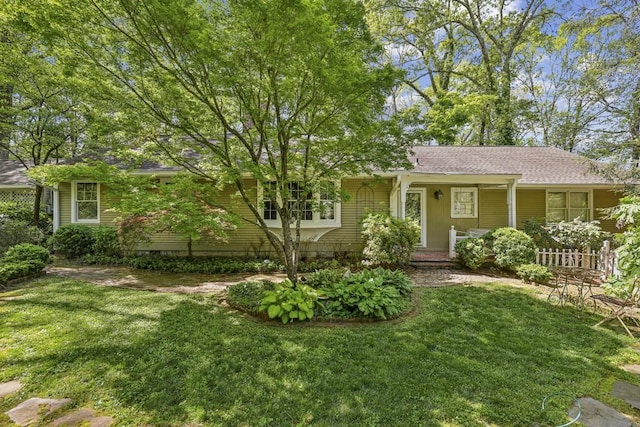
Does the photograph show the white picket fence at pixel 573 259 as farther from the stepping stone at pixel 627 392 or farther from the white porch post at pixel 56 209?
the white porch post at pixel 56 209

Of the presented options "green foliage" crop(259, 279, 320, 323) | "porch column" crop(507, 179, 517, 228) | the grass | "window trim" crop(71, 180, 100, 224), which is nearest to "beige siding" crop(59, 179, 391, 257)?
"window trim" crop(71, 180, 100, 224)

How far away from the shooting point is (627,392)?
10.3ft

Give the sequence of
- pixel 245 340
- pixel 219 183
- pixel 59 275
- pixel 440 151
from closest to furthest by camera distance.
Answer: pixel 245 340, pixel 219 183, pixel 59 275, pixel 440 151

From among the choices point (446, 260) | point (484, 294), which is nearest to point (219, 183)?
point (484, 294)

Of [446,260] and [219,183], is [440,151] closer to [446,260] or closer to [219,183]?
[446,260]

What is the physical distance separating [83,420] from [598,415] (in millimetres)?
4726

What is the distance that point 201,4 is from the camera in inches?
173

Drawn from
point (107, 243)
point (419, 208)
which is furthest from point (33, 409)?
point (419, 208)

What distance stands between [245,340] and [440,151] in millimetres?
11949

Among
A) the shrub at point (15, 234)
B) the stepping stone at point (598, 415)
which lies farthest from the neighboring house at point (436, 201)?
the stepping stone at point (598, 415)

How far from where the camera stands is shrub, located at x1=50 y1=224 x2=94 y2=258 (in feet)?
32.4

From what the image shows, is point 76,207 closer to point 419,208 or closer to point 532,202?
point 419,208

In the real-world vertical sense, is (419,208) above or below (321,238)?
above

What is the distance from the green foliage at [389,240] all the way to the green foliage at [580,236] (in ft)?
15.6
